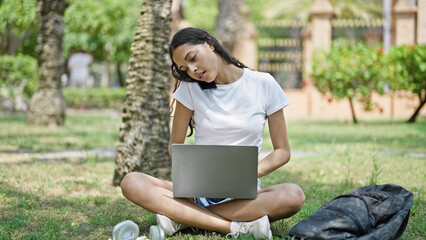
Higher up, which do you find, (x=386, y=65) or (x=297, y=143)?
(x=386, y=65)

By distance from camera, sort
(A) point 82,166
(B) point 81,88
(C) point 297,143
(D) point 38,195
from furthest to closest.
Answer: (B) point 81,88, (C) point 297,143, (A) point 82,166, (D) point 38,195

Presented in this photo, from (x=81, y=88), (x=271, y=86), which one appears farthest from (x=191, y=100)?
(x=81, y=88)

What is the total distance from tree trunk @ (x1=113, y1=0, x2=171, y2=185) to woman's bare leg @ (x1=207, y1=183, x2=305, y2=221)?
211 centimetres

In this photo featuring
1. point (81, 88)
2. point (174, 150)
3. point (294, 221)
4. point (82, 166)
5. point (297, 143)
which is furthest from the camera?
point (81, 88)

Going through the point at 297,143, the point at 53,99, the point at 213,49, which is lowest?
the point at 297,143

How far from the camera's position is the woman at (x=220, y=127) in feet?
11.6

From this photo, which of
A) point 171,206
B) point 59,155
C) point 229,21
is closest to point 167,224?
point 171,206

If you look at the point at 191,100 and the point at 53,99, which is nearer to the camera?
the point at 191,100

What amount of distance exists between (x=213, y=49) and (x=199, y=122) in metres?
0.49

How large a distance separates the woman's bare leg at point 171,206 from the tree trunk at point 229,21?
12.4 m

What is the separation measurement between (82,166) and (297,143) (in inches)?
169

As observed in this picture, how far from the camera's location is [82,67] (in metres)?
A: 23.6

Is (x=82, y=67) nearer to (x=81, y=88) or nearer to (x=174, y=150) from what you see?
(x=81, y=88)

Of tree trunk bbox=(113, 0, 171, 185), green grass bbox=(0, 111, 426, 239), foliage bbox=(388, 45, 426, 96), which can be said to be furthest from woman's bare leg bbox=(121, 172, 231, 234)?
foliage bbox=(388, 45, 426, 96)
